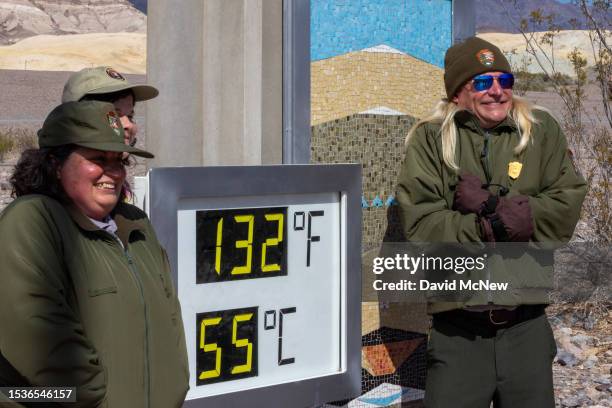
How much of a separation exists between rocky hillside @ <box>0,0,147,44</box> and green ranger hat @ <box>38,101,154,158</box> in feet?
186

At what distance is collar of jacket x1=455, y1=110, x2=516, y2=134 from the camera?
368 centimetres

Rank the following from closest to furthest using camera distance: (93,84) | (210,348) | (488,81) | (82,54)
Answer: (93,84) < (210,348) < (488,81) < (82,54)

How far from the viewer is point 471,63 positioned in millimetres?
3721

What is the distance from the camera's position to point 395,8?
4527mm

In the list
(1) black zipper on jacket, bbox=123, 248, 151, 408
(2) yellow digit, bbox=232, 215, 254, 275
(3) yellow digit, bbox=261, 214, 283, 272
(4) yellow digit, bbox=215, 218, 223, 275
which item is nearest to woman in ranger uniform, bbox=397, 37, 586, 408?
(3) yellow digit, bbox=261, 214, 283, 272

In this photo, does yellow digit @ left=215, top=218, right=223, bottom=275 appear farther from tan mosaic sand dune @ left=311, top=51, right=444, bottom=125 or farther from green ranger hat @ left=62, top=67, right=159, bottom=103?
tan mosaic sand dune @ left=311, top=51, right=444, bottom=125

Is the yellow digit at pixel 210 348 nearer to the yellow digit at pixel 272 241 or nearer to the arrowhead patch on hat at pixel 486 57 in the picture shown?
the yellow digit at pixel 272 241

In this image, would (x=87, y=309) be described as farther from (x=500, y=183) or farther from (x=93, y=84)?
(x=500, y=183)

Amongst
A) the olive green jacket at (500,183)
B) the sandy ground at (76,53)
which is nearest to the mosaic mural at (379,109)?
the olive green jacket at (500,183)

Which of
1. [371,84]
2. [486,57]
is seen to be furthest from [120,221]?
[371,84]

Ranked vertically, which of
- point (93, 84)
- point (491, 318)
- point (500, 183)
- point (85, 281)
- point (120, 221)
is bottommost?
point (491, 318)

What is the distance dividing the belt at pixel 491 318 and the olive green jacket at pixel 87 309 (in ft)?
4.00

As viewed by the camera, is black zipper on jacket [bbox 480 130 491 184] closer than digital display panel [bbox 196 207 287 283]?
No

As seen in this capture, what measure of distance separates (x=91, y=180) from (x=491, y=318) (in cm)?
165
